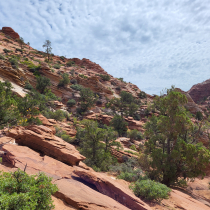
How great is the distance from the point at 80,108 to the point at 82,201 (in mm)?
33957

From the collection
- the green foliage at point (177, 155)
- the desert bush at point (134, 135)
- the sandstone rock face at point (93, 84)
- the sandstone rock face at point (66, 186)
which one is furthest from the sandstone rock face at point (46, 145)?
the sandstone rock face at point (93, 84)

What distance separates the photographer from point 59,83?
4141cm

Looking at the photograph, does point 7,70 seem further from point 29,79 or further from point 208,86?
point 208,86

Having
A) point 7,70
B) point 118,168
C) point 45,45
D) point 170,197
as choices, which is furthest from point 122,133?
point 45,45

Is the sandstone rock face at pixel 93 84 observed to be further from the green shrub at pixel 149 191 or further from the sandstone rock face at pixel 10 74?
the green shrub at pixel 149 191

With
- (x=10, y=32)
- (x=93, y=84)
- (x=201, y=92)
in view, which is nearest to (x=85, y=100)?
(x=93, y=84)

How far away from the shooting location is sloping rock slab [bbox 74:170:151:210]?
5.76m

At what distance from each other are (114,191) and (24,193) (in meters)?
4.37

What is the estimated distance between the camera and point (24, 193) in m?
3.13

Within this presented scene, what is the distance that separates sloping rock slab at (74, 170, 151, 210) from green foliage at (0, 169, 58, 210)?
122 inches

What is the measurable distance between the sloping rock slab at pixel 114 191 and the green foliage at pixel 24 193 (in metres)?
3.09

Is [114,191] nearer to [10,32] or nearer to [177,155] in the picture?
[177,155]

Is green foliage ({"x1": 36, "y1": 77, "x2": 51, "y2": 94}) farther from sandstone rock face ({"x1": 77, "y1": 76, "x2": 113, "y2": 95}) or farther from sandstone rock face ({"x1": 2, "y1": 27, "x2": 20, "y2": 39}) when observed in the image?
sandstone rock face ({"x1": 2, "y1": 27, "x2": 20, "y2": 39})

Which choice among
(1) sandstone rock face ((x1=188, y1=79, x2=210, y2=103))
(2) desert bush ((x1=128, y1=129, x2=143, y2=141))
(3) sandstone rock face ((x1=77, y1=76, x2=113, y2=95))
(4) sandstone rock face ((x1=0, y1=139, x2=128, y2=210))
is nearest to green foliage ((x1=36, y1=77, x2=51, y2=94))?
(3) sandstone rock face ((x1=77, y1=76, x2=113, y2=95))
